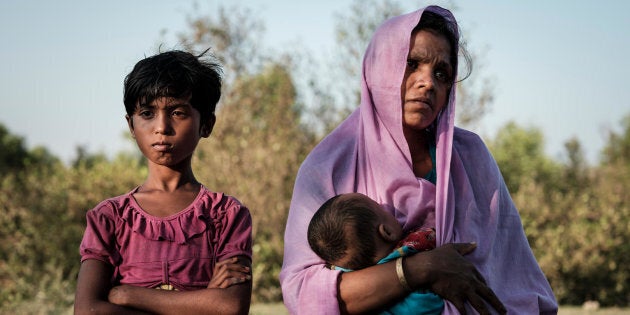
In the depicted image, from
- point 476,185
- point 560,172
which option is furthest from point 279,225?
point 476,185

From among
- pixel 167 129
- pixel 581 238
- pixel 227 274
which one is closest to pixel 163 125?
pixel 167 129

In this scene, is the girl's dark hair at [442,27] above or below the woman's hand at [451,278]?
above

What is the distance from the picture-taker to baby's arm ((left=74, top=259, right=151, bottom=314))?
114 inches

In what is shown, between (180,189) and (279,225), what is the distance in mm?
7255

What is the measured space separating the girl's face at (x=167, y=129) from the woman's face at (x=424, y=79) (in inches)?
36.9

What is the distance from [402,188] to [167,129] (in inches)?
40.1

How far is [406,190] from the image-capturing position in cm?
332

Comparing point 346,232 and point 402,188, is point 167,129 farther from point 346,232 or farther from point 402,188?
point 402,188

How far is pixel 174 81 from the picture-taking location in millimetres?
3100

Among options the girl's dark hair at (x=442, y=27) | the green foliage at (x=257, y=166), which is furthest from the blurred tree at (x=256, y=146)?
the girl's dark hair at (x=442, y=27)

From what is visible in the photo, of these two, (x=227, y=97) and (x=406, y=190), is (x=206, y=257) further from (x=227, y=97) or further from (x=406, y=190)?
(x=227, y=97)

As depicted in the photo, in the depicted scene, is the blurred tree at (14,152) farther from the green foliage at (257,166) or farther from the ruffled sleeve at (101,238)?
the ruffled sleeve at (101,238)

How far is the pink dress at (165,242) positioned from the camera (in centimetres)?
298

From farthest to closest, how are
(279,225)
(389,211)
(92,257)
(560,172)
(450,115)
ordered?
1. (560,172)
2. (279,225)
3. (450,115)
4. (389,211)
5. (92,257)
